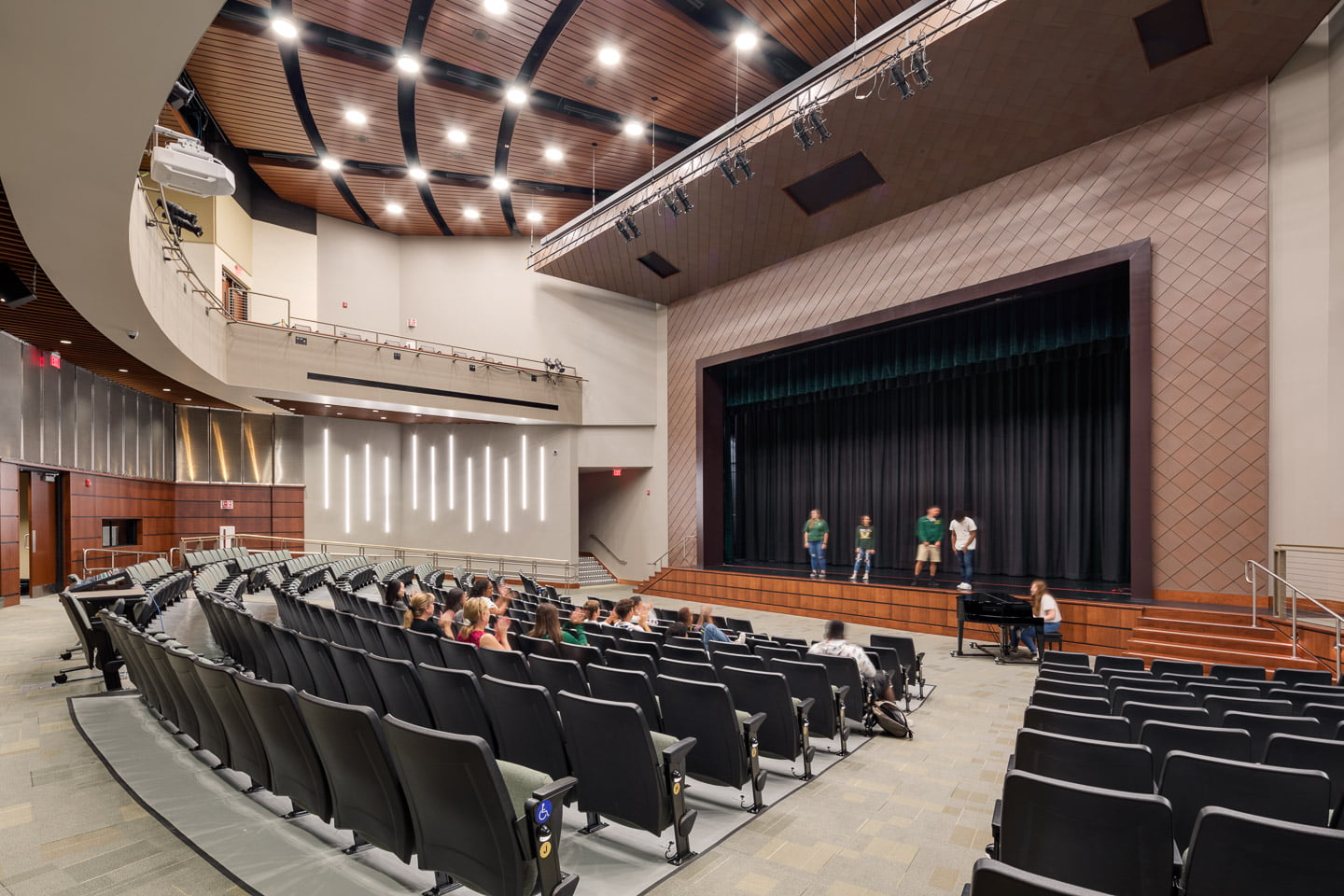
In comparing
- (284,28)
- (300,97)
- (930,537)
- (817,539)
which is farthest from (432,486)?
(930,537)

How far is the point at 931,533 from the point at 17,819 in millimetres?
11660

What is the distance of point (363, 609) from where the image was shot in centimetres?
704

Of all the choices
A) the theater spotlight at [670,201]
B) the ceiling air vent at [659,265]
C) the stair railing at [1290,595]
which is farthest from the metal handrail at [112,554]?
the stair railing at [1290,595]

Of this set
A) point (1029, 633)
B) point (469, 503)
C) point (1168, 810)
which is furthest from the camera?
point (469, 503)

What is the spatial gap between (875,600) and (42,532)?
13.9 metres

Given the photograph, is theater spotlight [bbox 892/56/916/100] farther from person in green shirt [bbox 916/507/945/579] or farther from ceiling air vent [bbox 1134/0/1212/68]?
person in green shirt [bbox 916/507/945/579]

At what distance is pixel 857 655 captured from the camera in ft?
16.1

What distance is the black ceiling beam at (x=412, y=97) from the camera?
8.73 metres

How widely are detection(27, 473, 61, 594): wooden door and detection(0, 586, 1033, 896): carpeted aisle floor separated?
321 inches

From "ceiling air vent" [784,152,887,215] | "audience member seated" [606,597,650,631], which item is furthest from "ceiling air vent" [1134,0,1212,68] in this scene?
"audience member seated" [606,597,650,631]

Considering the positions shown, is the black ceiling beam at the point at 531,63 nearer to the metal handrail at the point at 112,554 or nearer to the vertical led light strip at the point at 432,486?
the vertical led light strip at the point at 432,486

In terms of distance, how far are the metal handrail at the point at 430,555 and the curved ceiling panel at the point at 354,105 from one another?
8.64 metres

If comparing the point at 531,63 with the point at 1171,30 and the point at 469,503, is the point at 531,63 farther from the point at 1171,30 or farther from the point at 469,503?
the point at 469,503

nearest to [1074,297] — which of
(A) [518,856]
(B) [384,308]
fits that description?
(A) [518,856]
